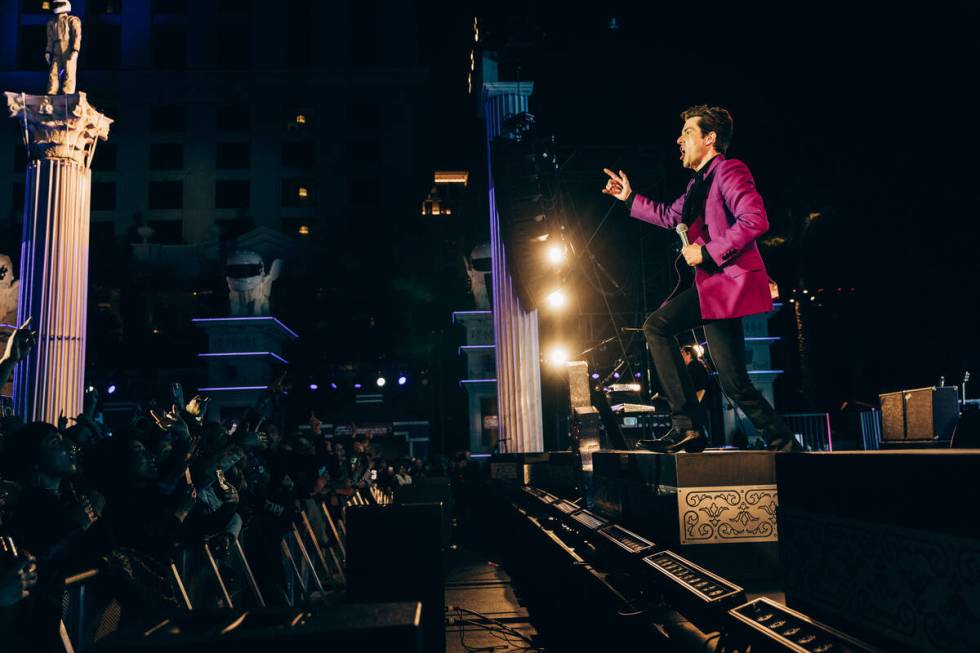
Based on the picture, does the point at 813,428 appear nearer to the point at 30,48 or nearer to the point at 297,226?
the point at 297,226

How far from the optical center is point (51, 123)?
1429 cm

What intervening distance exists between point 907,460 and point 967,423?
3089 millimetres

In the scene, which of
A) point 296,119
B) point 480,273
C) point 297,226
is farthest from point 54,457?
point 296,119

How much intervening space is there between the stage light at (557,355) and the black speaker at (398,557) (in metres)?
10.7

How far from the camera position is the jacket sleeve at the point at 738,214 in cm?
439

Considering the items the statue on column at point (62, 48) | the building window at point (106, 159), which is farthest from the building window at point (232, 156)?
the statue on column at point (62, 48)

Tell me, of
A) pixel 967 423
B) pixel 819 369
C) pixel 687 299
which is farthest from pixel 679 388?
pixel 819 369

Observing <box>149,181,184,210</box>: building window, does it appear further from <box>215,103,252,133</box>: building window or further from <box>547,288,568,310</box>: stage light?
<box>547,288,568,310</box>: stage light

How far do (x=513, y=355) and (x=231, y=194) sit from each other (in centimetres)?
3557

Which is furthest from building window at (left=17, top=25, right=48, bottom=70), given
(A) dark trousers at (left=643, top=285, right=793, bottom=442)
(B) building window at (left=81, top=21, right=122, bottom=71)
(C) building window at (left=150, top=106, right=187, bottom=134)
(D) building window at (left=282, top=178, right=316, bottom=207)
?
(A) dark trousers at (left=643, top=285, right=793, bottom=442)

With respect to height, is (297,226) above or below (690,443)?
above

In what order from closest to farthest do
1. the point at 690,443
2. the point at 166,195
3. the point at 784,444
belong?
the point at 784,444 < the point at 690,443 < the point at 166,195

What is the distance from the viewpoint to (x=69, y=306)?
13992 millimetres

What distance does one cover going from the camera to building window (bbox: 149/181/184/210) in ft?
149
